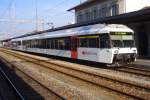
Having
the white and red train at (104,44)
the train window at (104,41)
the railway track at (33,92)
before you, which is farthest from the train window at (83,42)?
the railway track at (33,92)

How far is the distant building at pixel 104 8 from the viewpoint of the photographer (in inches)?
1593

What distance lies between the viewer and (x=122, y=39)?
2006 centimetres

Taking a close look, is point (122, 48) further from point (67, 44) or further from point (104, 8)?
point (104, 8)

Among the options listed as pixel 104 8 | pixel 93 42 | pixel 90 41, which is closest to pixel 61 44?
pixel 90 41

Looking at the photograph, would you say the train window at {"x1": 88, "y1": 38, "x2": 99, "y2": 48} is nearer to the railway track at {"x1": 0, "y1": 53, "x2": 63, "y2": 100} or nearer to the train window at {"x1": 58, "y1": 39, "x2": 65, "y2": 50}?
the railway track at {"x1": 0, "y1": 53, "x2": 63, "y2": 100}

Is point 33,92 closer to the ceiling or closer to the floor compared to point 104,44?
closer to the floor

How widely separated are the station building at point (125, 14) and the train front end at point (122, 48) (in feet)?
14.6

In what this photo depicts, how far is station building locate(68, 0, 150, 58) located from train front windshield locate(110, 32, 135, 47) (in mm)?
4251

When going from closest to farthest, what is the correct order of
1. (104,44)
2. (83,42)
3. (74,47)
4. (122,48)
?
(104,44), (122,48), (83,42), (74,47)

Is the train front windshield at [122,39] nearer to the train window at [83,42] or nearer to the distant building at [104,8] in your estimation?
the train window at [83,42]

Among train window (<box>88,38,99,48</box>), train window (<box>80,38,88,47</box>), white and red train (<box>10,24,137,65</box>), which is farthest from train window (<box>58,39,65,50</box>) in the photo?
train window (<box>88,38,99,48</box>)

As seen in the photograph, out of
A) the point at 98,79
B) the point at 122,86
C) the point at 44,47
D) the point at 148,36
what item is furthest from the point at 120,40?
Result: the point at 44,47

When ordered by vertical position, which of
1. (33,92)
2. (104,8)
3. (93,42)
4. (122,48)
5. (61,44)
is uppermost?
(104,8)

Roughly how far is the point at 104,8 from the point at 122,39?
977 inches
